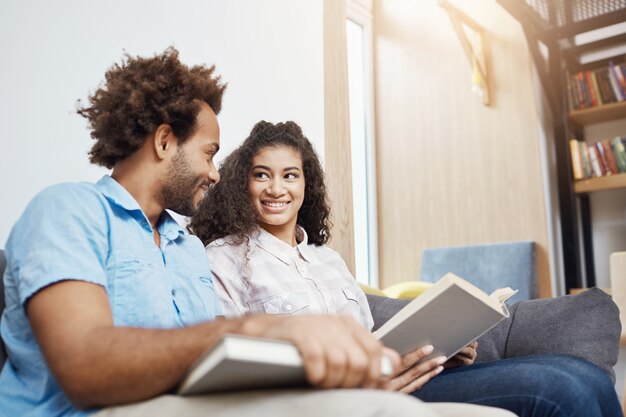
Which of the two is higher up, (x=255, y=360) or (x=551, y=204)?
(x=551, y=204)

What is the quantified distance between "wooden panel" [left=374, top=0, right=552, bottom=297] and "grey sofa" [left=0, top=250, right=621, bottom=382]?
188cm

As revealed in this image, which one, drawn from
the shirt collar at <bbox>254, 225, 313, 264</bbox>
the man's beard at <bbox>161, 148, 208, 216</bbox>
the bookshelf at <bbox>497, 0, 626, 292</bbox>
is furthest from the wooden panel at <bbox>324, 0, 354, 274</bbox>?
the bookshelf at <bbox>497, 0, 626, 292</bbox>

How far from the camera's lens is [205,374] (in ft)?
1.55

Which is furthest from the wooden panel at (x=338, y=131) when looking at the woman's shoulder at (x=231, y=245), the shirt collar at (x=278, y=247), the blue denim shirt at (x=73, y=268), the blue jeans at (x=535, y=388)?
the blue denim shirt at (x=73, y=268)

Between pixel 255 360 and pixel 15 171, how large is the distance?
942 mm

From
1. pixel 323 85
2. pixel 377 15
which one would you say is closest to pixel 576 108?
pixel 377 15

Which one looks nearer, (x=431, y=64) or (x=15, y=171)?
(x=15, y=171)

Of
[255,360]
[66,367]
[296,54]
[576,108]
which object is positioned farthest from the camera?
[576,108]

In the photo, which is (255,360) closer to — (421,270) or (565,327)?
(565,327)

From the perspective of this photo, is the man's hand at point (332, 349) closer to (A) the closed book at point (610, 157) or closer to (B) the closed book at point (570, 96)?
(A) the closed book at point (610, 157)

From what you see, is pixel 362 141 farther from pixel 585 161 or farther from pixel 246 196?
pixel 246 196

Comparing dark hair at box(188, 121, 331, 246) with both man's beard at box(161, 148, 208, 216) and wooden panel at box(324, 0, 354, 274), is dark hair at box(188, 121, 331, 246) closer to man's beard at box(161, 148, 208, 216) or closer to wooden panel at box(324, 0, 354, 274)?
wooden panel at box(324, 0, 354, 274)

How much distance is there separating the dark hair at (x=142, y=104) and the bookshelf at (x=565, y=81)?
236 centimetres

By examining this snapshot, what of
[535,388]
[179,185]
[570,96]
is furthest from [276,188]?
[570,96]
